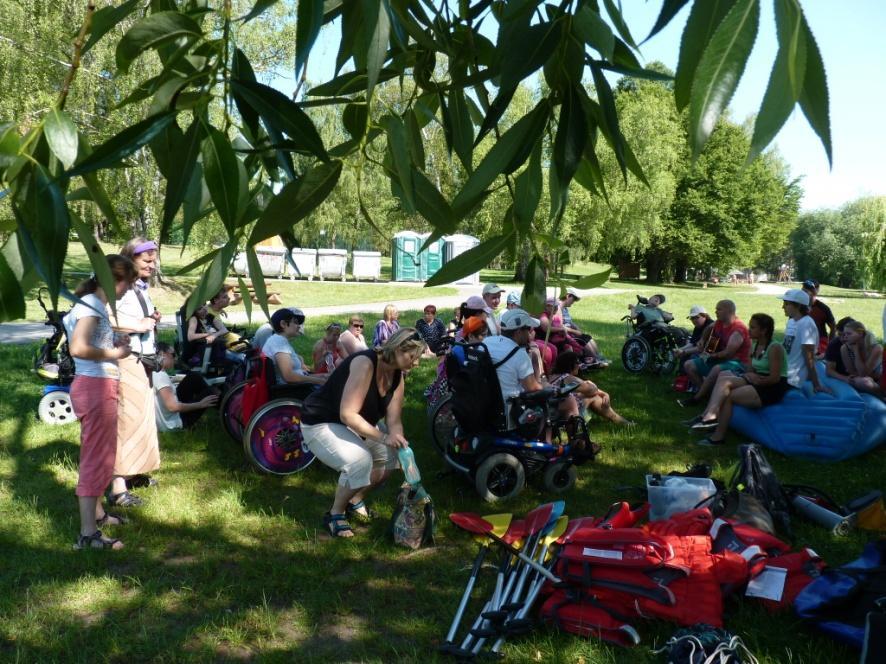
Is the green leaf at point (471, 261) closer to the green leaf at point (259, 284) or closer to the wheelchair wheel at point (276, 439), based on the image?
the green leaf at point (259, 284)

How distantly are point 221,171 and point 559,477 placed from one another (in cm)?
448

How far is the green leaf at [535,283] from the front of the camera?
4.81ft

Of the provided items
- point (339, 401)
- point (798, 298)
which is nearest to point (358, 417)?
point (339, 401)

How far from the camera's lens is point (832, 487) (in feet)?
17.1

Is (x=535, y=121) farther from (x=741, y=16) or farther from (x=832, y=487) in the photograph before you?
(x=832, y=487)

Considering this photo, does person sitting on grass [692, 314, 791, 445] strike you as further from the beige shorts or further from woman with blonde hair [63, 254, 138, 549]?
woman with blonde hair [63, 254, 138, 549]

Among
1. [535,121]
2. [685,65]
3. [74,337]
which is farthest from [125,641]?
[685,65]

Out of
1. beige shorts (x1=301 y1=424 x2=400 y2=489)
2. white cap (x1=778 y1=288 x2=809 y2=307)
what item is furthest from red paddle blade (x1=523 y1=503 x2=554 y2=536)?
white cap (x1=778 y1=288 x2=809 y2=307)

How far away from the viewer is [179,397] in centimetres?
646

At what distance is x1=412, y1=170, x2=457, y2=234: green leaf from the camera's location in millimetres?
1222

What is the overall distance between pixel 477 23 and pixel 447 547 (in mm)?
3213

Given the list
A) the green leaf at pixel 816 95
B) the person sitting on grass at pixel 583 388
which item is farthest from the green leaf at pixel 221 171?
the person sitting on grass at pixel 583 388

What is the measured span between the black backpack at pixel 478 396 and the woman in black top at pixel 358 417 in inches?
26.8

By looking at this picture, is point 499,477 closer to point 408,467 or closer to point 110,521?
point 408,467
